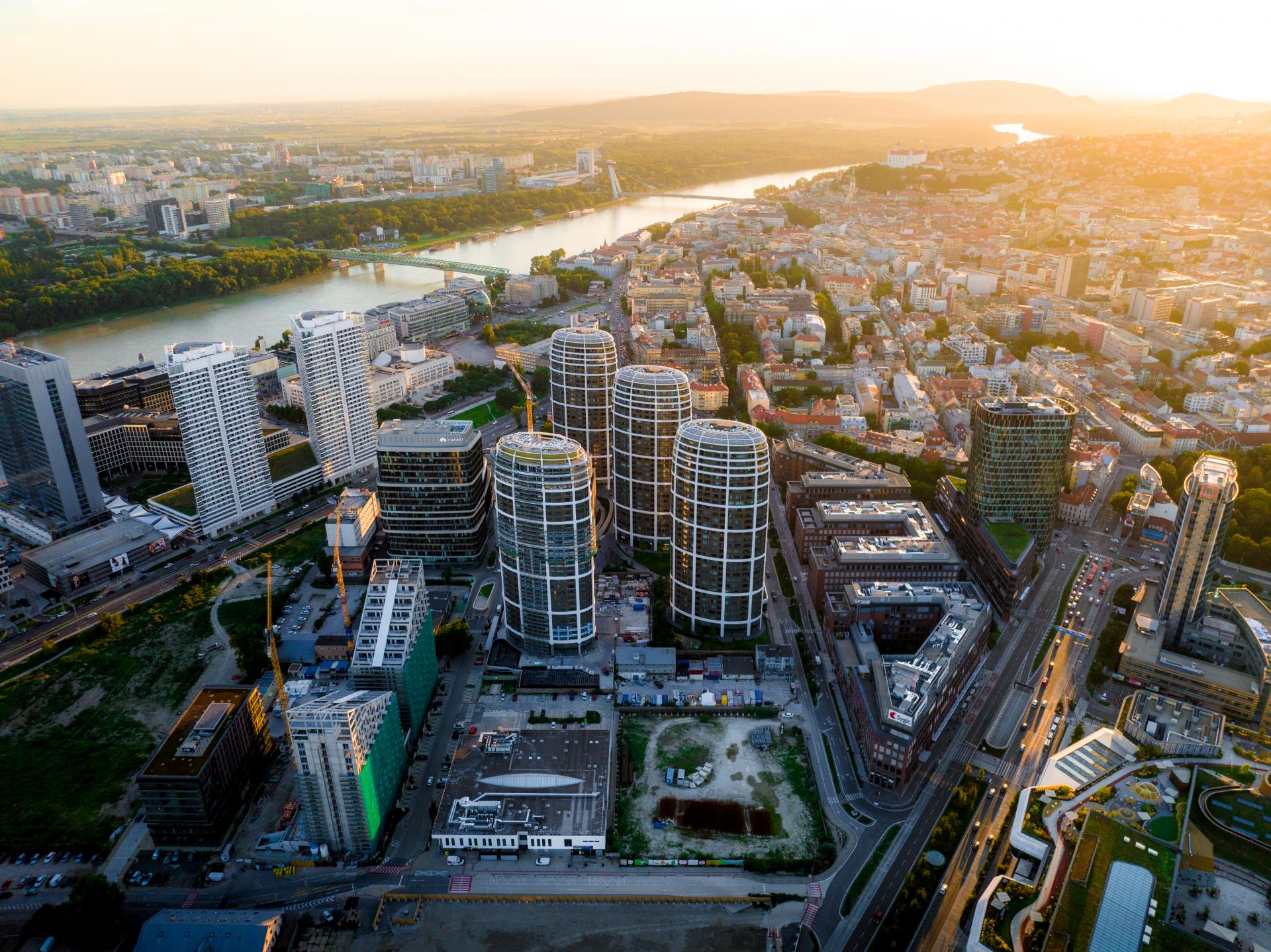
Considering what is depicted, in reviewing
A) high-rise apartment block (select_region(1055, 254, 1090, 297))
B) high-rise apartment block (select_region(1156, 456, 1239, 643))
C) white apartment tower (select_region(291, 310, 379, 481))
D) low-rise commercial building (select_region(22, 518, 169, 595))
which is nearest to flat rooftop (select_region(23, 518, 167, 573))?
low-rise commercial building (select_region(22, 518, 169, 595))

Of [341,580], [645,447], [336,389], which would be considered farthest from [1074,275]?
[341,580]

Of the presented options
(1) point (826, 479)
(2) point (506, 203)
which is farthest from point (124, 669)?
(2) point (506, 203)

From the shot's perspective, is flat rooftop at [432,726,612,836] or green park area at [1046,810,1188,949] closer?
green park area at [1046,810,1188,949]

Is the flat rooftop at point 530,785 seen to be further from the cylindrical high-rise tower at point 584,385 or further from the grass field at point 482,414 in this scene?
the grass field at point 482,414

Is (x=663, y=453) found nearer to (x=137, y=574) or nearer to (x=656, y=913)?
(x=656, y=913)

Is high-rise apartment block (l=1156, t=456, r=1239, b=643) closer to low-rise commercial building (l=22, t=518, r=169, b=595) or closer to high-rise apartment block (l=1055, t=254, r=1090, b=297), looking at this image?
low-rise commercial building (l=22, t=518, r=169, b=595)

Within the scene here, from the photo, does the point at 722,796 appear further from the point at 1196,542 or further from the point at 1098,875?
the point at 1196,542
